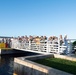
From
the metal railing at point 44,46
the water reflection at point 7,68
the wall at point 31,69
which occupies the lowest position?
the water reflection at point 7,68

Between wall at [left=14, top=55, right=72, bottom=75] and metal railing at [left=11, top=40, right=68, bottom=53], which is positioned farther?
metal railing at [left=11, top=40, right=68, bottom=53]

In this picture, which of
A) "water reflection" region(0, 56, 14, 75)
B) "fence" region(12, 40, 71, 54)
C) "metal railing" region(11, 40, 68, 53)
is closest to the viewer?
"water reflection" region(0, 56, 14, 75)

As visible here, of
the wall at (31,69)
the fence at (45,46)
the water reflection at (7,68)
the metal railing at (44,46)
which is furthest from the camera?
the metal railing at (44,46)

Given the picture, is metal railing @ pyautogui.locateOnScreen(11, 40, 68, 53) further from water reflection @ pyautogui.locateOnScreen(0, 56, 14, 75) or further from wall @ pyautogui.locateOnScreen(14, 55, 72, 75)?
wall @ pyautogui.locateOnScreen(14, 55, 72, 75)

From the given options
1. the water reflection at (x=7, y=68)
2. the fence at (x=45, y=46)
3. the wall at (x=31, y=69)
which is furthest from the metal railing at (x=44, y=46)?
the wall at (x=31, y=69)

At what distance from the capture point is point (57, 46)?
19.3 m

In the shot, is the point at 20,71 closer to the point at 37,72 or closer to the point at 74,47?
the point at 37,72

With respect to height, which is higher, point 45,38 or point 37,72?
point 45,38

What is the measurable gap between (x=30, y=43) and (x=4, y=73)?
8009mm

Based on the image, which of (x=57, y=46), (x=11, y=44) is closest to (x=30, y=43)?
(x=57, y=46)

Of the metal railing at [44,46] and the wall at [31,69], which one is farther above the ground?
the metal railing at [44,46]

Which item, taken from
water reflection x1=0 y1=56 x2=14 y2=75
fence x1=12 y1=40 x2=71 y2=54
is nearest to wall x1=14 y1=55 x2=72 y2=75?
water reflection x1=0 y1=56 x2=14 y2=75

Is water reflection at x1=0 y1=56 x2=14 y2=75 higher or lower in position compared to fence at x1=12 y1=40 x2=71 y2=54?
lower

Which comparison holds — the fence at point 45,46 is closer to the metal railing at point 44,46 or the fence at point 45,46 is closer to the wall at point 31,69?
the metal railing at point 44,46
